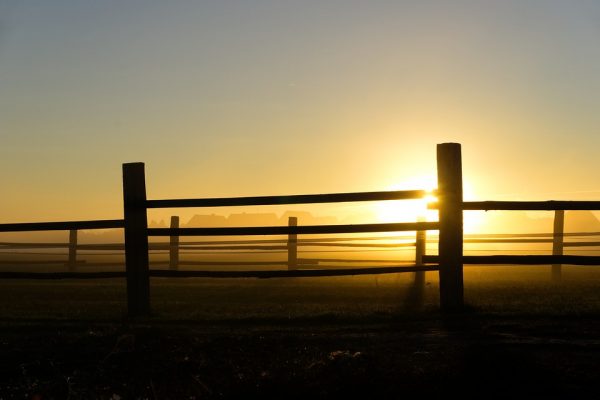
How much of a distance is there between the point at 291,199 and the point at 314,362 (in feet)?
12.4

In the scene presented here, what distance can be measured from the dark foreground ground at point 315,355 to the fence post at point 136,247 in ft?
1.99

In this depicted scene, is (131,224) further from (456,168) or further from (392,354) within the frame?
(392,354)

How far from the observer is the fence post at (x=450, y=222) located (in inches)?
309

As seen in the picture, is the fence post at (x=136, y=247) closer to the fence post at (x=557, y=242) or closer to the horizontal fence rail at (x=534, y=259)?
the horizontal fence rail at (x=534, y=259)

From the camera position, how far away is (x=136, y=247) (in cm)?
859

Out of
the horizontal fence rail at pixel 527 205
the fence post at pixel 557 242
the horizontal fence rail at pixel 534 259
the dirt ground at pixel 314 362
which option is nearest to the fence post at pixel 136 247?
the dirt ground at pixel 314 362

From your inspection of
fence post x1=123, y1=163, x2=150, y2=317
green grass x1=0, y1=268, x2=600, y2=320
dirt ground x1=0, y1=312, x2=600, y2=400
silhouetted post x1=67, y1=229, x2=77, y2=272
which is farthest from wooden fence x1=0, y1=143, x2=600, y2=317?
silhouetted post x1=67, y1=229, x2=77, y2=272

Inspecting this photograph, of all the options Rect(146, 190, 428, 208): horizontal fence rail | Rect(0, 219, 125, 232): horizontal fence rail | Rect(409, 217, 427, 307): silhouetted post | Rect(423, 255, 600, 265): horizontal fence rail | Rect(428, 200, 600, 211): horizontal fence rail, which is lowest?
Rect(409, 217, 427, 307): silhouetted post

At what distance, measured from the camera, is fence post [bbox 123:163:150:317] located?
8562mm

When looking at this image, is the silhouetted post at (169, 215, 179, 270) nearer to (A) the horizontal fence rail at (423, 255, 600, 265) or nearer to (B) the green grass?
(B) the green grass

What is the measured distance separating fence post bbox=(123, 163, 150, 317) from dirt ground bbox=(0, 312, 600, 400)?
7.07 feet

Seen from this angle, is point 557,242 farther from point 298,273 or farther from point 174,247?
point 298,273

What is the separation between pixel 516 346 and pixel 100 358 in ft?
10.4

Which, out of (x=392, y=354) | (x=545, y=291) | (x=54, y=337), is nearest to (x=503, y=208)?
(x=392, y=354)
